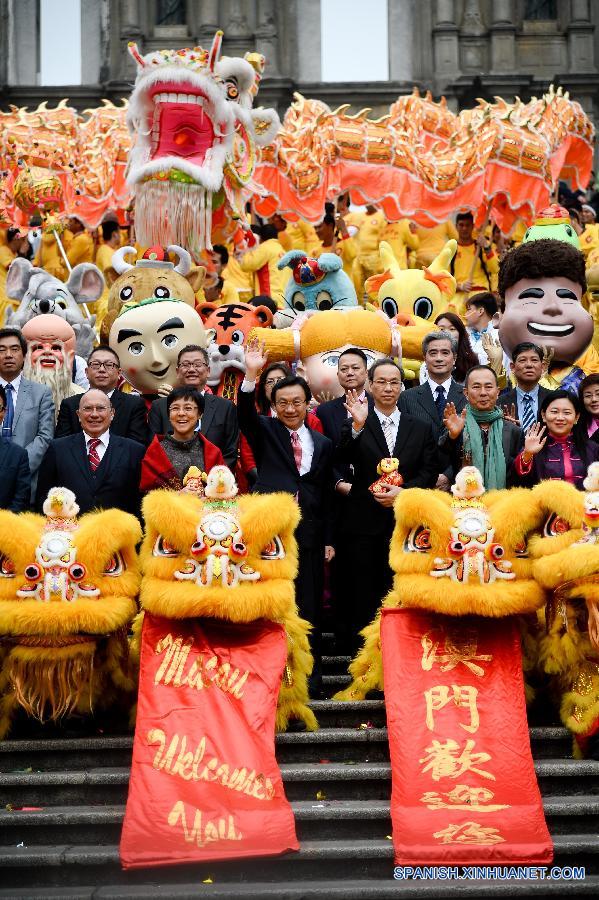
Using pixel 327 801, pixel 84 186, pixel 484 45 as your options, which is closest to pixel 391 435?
pixel 327 801

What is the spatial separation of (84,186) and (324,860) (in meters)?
9.05

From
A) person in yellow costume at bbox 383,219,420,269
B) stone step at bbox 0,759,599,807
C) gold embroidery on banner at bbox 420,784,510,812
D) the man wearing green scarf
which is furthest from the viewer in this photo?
person in yellow costume at bbox 383,219,420,269

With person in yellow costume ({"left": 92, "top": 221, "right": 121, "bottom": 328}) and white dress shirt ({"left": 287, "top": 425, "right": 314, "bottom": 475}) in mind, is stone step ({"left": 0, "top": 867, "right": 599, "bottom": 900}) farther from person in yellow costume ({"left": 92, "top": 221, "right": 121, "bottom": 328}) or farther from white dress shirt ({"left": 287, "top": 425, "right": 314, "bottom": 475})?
person in yellow costume ({"left": 92, "top": 221, "right": 121, "bottom": 328})

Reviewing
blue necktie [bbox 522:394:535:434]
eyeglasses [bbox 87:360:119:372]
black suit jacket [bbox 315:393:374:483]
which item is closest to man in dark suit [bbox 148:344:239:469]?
eyeglasses [bbox 87:360:119:372]

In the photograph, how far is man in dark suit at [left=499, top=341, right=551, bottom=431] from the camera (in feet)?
→ 25.7


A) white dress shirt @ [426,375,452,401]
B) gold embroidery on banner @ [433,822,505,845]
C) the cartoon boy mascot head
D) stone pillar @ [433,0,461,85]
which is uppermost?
stone pillar @ [433,0,461,85]

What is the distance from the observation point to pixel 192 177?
10.3m

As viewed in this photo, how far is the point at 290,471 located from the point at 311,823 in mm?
1858

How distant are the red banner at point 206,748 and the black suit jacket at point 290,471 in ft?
2.48

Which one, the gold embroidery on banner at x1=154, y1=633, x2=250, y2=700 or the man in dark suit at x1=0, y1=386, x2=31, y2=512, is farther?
the man in dark suit at x1=0, y1=386, x2=31, y2=512

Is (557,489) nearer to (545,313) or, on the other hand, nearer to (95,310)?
(545,313)

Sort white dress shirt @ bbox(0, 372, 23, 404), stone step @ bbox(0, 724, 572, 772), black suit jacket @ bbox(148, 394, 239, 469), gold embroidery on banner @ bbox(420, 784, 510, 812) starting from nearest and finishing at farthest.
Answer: gold embroidery on banner @ bbox(420, 784, 510, 812) < stone step @ bbox(0, 724, 572, 772) < black suit jacket @ bbox(148, 394, 239, 469) < white dress shirt @ bbox(0, 372, 23, 404)

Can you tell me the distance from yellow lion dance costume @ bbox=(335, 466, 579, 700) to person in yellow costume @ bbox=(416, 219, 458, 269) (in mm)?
8123

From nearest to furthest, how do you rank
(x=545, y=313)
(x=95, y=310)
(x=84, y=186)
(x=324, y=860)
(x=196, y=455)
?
1. (x=324, y=860)
2. (x=196, y=455)
3. (x=545, y=313)
4. (x=95, y=310)
5. (x=84, y=186)
